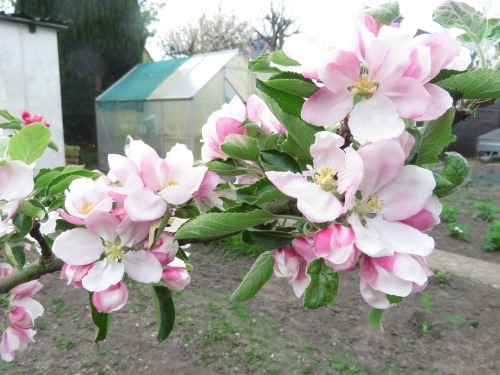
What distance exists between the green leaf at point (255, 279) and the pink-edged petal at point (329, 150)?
0.75 ft

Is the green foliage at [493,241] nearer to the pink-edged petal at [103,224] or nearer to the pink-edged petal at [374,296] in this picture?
the pink-edged petal at [374,296]

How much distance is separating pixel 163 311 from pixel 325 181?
0.43 m

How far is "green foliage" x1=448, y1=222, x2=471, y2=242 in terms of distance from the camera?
4.47 m

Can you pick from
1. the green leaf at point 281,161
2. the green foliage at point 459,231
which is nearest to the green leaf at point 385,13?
the green leaf at point 281,161

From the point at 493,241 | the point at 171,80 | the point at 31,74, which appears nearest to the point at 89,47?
the point at 31,74

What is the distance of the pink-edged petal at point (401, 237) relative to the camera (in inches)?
16.6

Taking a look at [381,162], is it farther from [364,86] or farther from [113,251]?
[113,251]

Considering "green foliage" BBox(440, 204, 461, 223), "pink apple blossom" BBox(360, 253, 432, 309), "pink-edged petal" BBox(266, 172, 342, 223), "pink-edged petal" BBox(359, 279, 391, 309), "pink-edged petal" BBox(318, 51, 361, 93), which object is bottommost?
"green foliage" BBox(440, 204, 461, 223)

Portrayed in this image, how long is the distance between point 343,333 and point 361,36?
268cm

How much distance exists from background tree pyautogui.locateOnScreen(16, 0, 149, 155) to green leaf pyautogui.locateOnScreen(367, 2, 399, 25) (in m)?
11.5

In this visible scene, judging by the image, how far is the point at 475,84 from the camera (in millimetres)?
437

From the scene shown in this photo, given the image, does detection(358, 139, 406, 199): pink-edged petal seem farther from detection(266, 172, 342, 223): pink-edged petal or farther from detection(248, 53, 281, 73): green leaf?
detection(248, 53, 281, 73): green leaf

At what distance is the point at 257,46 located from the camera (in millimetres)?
17375

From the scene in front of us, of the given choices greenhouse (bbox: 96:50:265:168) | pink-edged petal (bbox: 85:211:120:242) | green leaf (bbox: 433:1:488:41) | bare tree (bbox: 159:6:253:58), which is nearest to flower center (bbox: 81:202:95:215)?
pink-edged petal (bbox: 85:211:120:242)
